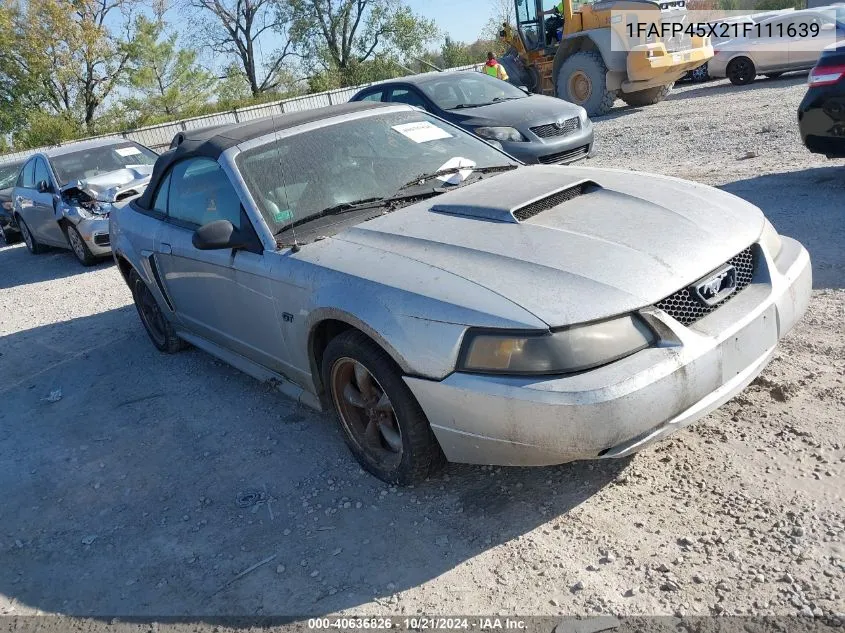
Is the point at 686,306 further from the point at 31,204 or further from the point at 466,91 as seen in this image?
the point at 31,204

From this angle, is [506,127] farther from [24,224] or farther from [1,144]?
[1,144]

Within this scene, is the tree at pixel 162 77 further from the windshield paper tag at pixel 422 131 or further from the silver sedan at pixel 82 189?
the windshield paper tag at pixel 422 131

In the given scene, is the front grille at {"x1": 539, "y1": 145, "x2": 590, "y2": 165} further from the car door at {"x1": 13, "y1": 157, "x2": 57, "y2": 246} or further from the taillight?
the car door at {"x1": 13, "y1": 157, "x2": 57, "y2": 246}

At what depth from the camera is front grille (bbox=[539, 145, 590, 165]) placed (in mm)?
9297

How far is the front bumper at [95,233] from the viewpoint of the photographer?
29.6 feet

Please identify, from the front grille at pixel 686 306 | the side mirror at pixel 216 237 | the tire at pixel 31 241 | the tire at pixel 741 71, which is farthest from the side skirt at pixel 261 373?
the tire at pixel 741 71

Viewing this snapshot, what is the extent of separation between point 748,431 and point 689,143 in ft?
26.2

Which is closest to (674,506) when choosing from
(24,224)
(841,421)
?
(841,421)

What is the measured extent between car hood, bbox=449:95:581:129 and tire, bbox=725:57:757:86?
7.86m

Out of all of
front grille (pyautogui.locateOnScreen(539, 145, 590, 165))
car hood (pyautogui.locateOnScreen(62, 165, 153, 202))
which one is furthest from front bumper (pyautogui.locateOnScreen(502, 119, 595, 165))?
car hood (pyautogui.locateOnScreen(62, 165, 153, 202))

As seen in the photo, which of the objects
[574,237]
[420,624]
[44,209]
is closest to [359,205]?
[574,237]

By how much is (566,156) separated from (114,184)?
608 cm

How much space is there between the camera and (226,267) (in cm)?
380

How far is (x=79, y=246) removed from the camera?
944 centimetres
